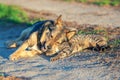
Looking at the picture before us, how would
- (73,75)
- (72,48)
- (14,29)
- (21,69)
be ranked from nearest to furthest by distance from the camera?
(73,75) → (21,69) → (72,48) → (14,29)

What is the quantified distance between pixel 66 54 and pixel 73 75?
4.05 feet

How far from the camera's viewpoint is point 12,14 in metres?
15.0

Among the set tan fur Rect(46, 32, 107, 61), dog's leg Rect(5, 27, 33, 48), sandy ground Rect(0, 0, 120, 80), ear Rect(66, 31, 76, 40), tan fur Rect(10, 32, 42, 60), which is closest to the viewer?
sandy ground Rect(0, 0, 120, 80)

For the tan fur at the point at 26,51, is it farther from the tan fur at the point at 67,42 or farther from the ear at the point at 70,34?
the ear at the point at 70,34

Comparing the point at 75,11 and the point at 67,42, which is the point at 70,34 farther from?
the point at 75,11

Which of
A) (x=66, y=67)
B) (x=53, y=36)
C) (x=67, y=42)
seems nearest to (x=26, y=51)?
(x=53, y=36)

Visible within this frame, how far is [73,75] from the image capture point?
8281 millimetres

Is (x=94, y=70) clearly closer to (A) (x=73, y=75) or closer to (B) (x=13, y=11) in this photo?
(A) (x=73, y=75)

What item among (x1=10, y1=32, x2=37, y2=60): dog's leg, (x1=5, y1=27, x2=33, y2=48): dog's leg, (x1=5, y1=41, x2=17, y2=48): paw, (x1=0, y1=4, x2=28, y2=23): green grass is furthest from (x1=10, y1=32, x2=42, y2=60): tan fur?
(x1=0, y1=4, x2=28, y2=23): green grass

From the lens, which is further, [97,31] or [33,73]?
Answer: [97,31]

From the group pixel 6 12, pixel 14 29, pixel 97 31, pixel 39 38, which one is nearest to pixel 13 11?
pixel 6 12

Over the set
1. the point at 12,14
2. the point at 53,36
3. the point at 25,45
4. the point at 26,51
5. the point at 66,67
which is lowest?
the point at 66,67

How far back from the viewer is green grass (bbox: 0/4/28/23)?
46.5 feet

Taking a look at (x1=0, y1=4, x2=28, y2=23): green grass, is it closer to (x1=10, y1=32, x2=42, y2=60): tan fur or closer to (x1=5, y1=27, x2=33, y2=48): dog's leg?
(x1=5, y1=27, x2=33, y2=48): dog's leg
